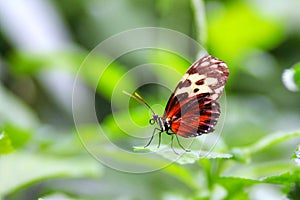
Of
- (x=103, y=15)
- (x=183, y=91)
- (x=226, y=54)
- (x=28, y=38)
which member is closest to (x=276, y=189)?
(x=183, y=91)

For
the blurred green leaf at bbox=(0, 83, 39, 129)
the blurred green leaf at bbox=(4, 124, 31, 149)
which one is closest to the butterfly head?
the blurred green leaf at bbox=(4, 124, 31, 149)

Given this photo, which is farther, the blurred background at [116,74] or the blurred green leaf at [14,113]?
the blurred green leaf at [14,113]

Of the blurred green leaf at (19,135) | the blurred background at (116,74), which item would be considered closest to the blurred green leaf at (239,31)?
the blurred background at (116,74)

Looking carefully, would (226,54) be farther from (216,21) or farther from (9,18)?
(9,18)

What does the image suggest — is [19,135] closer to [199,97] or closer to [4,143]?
[4,143]

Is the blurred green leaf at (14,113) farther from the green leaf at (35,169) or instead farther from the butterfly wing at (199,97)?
the butterfly wing at (199,97)

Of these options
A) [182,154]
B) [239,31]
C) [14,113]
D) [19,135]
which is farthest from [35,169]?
[239,31]
